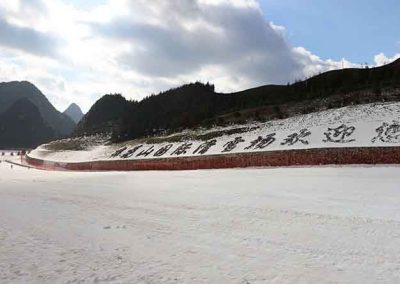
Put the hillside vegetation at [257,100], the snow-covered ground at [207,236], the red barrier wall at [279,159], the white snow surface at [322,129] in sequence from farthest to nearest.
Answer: the hillside vegetation at [257,100], the white snow surface at [322,129], the red barrier wall at [279,159], the snow-covered ground at [207,236]

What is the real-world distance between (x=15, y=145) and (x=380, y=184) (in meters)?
154

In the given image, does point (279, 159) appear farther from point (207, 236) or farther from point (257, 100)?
point (257, 100)

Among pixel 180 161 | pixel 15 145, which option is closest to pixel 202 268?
pixel 180 161

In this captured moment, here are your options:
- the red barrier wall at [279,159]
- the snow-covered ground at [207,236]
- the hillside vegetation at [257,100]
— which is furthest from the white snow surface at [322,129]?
the snow-covered ground at [207,236]

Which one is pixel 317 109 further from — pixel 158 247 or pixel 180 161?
pixel 158 247

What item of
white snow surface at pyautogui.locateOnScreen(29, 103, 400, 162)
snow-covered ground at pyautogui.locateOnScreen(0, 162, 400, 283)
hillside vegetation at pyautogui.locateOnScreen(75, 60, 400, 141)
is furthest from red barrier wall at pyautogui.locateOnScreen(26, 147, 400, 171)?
hillside vegetation at pyautogui.locateOnScreen(75, 60, 400, 141)

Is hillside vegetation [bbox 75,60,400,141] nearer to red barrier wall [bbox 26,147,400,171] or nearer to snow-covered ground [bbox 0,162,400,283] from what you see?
red barrier wall [bbox 26,147,400,171]

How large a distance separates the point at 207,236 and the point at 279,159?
1677cm

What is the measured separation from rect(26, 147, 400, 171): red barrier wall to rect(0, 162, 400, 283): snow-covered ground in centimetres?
700

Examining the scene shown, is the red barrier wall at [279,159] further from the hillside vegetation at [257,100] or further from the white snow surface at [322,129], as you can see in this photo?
the hillside vegetation at [257,100]

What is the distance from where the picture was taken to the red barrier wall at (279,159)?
21.8m

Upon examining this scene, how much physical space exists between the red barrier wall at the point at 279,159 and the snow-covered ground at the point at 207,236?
7000 mm

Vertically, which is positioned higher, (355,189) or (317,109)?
(317,109)

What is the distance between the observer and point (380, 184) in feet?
49.9
